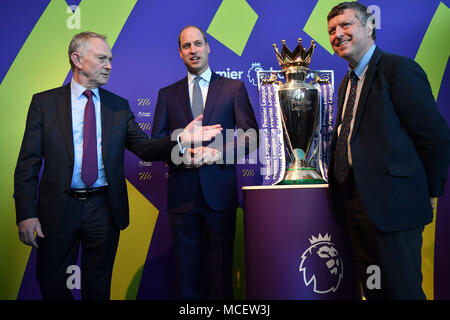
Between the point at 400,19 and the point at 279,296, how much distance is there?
2338 mm

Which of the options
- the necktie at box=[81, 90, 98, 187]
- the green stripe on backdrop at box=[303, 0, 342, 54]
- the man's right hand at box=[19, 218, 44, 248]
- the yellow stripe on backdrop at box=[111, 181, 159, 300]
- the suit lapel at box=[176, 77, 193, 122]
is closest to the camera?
the man's right hand at box=[19, 218, 44, 248]

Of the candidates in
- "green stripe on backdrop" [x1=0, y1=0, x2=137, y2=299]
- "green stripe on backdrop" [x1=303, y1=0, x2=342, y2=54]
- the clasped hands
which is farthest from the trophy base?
"green stripe on backdrop" [x1=0, y1=0, x2=137, y2=299]

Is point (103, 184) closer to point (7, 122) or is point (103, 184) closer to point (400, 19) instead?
point (7, 122)

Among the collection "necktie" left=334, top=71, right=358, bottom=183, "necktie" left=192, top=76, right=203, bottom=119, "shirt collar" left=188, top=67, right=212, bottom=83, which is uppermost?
"shirt collar" left=188, top=67, right=212, bottom=83

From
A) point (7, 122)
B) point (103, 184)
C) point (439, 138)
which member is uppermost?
point (7, 122)

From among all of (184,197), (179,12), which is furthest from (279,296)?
(179,12)

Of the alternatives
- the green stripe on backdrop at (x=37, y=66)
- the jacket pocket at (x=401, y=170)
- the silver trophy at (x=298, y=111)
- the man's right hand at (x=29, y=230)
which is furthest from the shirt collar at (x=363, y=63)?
the green stripe on backdrop at (x=37, y=66)

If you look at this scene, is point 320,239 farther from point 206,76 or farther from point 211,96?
point 206,76

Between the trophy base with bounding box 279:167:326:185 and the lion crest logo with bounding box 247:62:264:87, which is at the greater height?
the lion crest logo with bounding box 247:62:264:87

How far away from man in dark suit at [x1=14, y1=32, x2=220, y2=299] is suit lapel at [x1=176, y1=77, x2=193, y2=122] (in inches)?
7.3

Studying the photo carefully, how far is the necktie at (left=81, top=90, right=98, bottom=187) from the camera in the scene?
2.10m

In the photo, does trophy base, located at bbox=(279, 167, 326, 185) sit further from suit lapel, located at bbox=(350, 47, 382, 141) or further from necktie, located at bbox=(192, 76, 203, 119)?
necktie, located at bbox=(192, 76, 203, 119)

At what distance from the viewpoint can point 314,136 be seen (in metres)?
2.39
